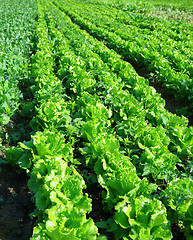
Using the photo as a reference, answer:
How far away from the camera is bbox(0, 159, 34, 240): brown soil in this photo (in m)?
Answer: 3.25

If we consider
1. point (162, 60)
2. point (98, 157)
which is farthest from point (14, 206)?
point (162, 60)

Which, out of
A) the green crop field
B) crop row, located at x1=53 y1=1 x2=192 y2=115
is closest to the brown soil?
the green crop field

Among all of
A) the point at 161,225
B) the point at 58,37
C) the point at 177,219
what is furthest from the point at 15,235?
the point at 58,37

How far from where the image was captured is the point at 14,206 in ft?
11.9

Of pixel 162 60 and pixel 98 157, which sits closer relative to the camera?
pixel 98 157

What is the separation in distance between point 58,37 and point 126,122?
26.0 ft

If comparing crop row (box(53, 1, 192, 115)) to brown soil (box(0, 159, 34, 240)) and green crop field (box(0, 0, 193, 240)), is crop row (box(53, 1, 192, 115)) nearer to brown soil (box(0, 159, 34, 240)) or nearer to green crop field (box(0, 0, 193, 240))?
green crop field (box(0, 0, 193, 240))

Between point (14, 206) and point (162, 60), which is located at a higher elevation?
point (162, 60)

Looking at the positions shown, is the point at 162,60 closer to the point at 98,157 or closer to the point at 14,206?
the point at 98,157

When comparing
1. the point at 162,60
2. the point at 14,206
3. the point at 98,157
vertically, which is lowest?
the point at 14,206

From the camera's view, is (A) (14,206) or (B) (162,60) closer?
(A) (14,206)

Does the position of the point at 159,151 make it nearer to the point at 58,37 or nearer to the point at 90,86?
the point at 90,86

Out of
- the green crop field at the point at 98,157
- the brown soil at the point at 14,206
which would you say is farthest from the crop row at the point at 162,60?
the brown soil at the point at 14,206

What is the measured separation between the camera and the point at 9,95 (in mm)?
5371
